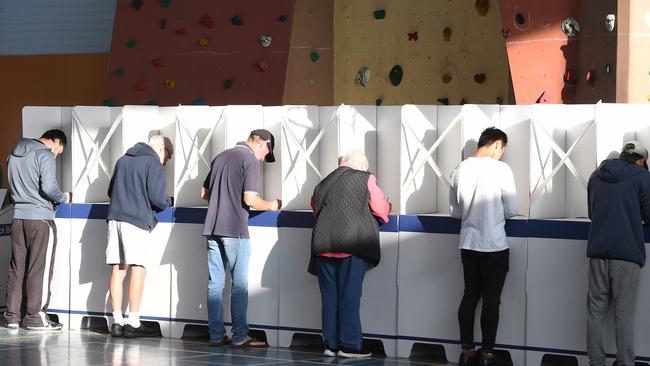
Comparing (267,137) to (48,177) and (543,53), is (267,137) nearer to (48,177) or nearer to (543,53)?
(48,177)

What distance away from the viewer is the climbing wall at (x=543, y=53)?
12336 mm

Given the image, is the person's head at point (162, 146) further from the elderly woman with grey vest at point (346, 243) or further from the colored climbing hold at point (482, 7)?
the colored climbing hold at point (482, 7)

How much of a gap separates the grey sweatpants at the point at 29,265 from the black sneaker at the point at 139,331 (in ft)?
2.90

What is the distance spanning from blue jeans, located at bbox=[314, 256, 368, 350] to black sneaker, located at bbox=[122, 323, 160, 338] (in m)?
1.89

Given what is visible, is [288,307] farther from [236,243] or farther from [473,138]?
[473,138]

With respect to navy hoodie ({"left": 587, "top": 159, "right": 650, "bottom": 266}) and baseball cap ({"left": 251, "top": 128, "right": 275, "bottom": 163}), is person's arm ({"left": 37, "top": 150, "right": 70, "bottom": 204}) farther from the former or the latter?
navy hoodie ({"left": 587, "top": 159, "right": 650, "bottom": 266})

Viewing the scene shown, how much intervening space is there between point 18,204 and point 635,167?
5.50 metres

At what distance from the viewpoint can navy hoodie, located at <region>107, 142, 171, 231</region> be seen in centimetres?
1073

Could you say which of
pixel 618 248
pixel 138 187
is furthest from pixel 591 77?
pixel 138 187

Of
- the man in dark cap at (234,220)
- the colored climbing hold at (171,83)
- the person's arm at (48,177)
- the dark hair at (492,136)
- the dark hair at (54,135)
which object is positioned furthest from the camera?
the colored climbing hold at (171,83)

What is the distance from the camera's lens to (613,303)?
9.08m

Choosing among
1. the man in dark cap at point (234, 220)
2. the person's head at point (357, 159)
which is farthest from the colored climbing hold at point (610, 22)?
the man in dark cap at point (234, 220)

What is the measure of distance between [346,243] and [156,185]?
189cm

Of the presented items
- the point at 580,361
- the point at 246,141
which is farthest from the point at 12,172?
the point at 580,361
